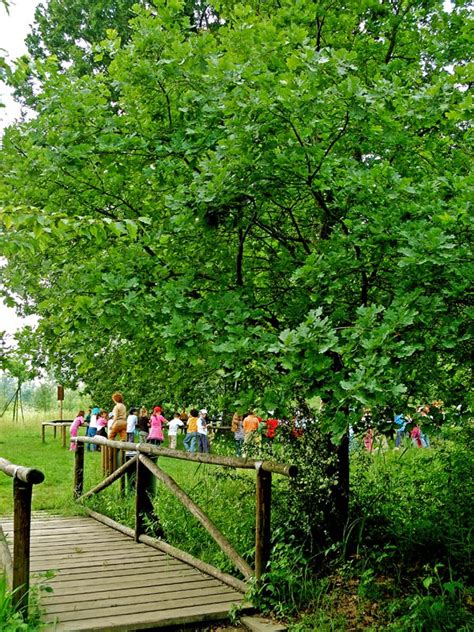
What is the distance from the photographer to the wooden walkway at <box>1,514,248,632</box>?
16.9 feet

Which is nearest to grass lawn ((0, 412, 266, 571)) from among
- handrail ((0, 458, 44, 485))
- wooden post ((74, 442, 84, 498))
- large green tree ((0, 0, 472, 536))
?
wooden post ((74, 442, 84, 498))

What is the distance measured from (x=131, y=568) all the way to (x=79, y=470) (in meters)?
4.31

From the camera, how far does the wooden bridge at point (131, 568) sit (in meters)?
5.02

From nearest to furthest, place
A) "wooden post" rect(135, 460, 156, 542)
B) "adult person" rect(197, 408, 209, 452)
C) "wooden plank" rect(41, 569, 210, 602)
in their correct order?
"wooden plank" rect(41, 569, 210, 602), "wooden post" rect(135, 460, 156, 542), "adult person" rect(197, 408, 209, 452)

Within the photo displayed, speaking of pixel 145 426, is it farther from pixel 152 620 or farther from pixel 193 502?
pixel 152 620

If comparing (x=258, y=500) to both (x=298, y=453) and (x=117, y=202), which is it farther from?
(x=117, y=202)

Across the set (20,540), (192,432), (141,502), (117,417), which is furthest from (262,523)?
(192,432)

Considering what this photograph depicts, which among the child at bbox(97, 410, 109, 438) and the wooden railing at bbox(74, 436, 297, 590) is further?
the child at bbox(97, 410, 109, 438)

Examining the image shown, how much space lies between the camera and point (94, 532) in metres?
8.45

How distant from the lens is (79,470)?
10.7 metres

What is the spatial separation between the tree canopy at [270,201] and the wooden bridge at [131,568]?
3.97ft

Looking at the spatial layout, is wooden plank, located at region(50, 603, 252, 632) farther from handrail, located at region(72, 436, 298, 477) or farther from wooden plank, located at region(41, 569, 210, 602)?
handrail, located at region(72, 436, 298, 477)

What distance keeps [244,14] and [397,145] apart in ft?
7.01

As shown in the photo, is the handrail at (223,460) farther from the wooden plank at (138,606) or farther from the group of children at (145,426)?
the group of children at (145,426)
